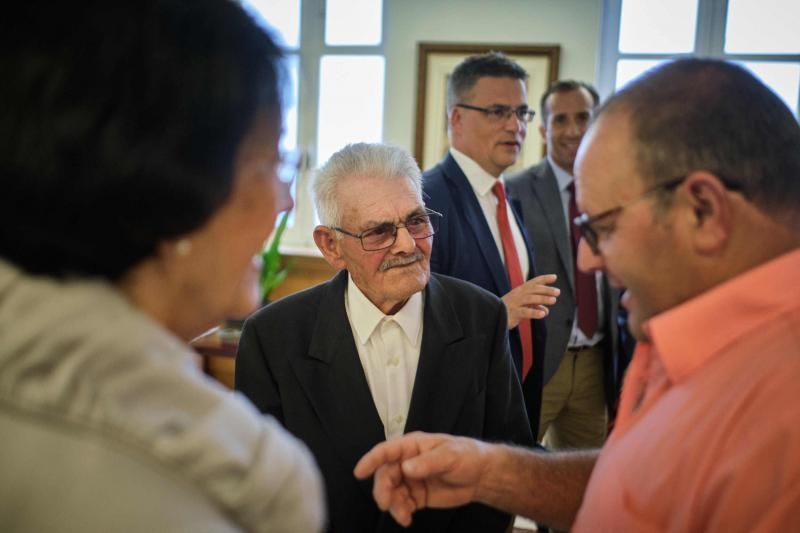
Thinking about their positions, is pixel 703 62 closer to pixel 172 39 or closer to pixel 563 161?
pixel 172 39

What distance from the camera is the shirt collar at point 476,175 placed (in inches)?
105

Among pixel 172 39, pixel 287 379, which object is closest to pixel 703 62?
pixel 172 39

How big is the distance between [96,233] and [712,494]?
2.49 ft

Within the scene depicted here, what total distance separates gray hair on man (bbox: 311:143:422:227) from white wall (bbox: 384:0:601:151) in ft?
9.38

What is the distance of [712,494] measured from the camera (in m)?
0.81

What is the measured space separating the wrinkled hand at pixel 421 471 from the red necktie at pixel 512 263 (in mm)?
1229

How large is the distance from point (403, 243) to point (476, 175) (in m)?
1.12

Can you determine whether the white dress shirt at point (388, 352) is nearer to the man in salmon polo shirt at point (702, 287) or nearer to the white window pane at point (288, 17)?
the man in salmon polo shirt at point (702, 287)

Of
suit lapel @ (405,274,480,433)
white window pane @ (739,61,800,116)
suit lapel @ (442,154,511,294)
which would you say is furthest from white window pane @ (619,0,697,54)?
suit lapel @ (405,274,480,433)

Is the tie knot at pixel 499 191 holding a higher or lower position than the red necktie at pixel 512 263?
higher

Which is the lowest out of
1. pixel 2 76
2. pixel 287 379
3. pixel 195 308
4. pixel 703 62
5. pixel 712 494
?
pixel 287 379

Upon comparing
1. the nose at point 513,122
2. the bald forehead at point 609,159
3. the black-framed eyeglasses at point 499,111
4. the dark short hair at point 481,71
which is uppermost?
the dark short hair at point 481,71

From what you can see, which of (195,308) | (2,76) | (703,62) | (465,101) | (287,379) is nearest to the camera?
(2,76)

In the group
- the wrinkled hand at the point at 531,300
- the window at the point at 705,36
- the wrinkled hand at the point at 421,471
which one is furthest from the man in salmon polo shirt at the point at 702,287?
the window at the point at 705,36
